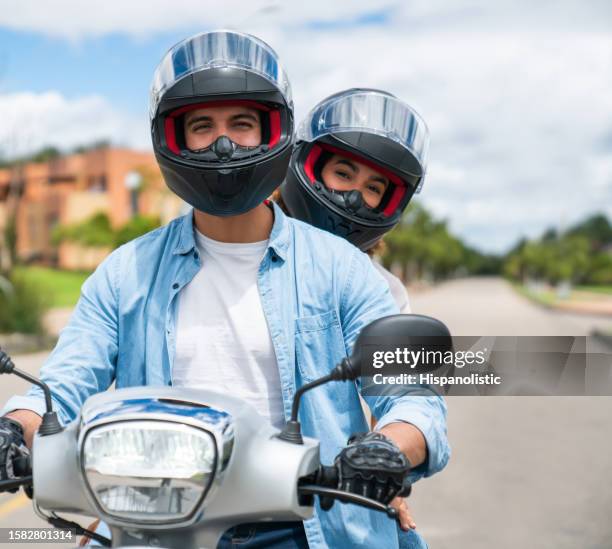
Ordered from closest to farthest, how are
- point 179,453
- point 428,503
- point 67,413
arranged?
point 179,453
point 67,413
point 428,503

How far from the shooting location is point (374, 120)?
11.4 ft

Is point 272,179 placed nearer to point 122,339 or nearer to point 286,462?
point 122,339

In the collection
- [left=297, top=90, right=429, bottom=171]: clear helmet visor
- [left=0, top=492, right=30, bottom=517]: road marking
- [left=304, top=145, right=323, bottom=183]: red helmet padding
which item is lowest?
[left=0, top=492, right=30, bottom=517]: road marking

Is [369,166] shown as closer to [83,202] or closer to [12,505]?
[12,505]

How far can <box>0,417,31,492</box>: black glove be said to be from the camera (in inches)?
66.7

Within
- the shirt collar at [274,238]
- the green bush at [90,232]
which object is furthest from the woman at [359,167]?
the green bush at [90,232]

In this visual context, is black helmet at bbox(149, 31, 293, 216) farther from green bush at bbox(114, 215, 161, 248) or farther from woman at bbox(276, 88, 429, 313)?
green bush at bbox(114, 215, 161, 248)

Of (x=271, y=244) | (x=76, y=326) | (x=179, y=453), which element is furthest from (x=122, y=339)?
(x=179, y=453)

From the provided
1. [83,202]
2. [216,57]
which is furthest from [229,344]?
[83,202]

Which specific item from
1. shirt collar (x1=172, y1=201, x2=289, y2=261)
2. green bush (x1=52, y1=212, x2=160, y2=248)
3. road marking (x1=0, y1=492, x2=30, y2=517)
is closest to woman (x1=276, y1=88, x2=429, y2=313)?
shirt collar (x1=172, y1=201, x2=289, y2=261)

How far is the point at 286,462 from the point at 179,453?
0.73ft

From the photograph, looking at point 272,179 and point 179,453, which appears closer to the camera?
point 179,453

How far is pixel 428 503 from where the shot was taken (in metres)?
6.40

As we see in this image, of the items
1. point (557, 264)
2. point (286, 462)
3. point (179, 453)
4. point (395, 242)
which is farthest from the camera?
point (557, 264)
